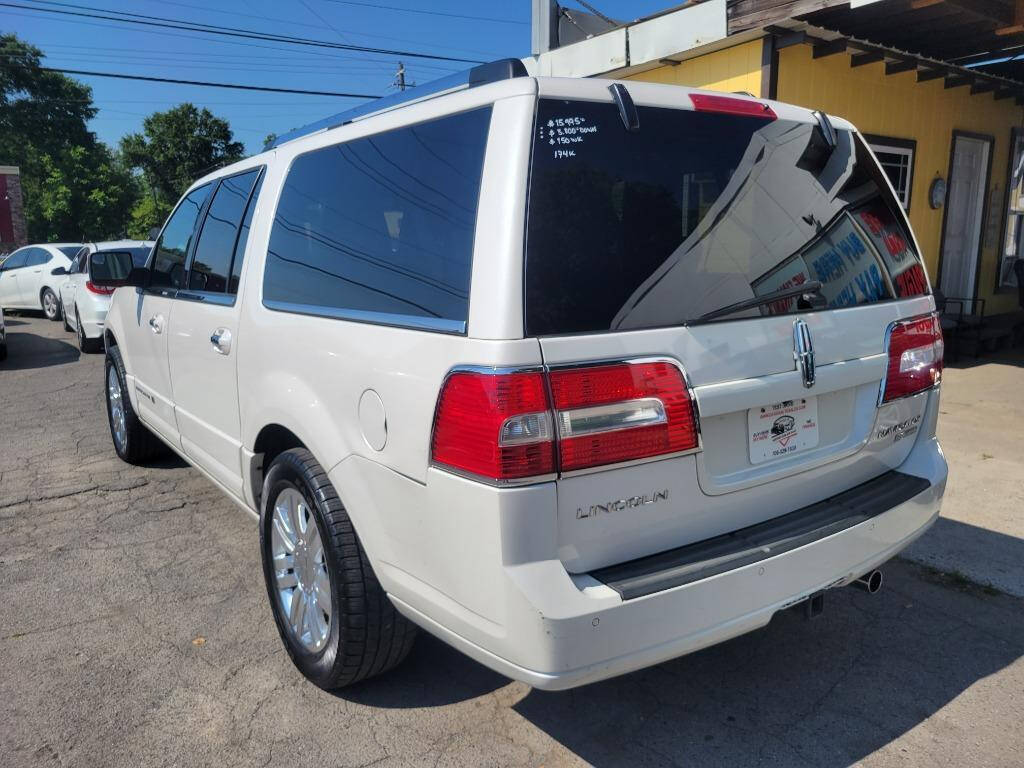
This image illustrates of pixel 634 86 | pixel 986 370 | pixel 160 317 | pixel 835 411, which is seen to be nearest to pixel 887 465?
pixel 835 411

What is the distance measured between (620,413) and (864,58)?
749 centimetres

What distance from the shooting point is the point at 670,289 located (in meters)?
2.19

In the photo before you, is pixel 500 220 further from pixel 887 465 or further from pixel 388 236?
pixel 887 465

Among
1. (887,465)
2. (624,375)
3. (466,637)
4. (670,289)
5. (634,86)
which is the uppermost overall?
(634,86)

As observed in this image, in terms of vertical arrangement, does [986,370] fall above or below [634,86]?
below

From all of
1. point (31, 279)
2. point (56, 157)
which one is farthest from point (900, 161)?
point (56, 157)

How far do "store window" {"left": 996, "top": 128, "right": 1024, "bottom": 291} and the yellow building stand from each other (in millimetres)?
16

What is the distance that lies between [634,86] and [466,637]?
1629 mm

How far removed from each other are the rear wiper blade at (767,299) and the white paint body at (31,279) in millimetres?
15062

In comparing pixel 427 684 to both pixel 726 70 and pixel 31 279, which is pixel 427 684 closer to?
pixel 726 70

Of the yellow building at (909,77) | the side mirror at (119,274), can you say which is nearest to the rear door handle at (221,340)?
the side mirror at (119,274)

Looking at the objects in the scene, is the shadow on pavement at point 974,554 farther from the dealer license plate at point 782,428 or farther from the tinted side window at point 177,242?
the tinted side window at point 177,242

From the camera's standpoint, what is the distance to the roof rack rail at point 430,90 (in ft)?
7.73

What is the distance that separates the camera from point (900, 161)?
8.92 m
